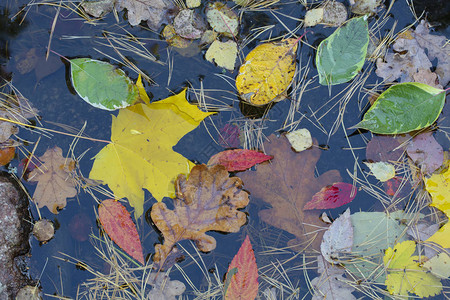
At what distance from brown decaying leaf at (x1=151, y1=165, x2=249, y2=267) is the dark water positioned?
0.29 feet

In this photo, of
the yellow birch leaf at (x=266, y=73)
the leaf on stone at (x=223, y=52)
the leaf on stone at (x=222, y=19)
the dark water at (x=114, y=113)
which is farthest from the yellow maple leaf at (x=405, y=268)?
the leaf on stone at (x=222, y=19)

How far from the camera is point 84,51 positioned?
7.40ft

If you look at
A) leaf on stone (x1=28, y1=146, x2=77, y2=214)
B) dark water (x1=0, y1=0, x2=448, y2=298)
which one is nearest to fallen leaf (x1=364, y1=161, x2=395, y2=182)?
dark water (x1=0, y1=0, x2=448, y2=298)

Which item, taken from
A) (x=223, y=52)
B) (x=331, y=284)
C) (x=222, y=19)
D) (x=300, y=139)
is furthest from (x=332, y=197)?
(x=222, y=19)

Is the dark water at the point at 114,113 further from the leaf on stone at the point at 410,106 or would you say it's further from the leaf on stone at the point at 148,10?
the leaf on stone at the point at 410,106

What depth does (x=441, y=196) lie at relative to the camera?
2.17 metres

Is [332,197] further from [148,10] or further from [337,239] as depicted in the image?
[148,10]

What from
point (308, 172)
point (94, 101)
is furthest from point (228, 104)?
point (94, 101)

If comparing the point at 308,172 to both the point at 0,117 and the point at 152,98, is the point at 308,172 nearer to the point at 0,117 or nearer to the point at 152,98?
the point at 152,98

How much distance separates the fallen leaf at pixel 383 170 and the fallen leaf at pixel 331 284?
586 mm

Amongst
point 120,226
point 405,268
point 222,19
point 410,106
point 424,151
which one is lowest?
point 405,268

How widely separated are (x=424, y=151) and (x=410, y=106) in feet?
1.03

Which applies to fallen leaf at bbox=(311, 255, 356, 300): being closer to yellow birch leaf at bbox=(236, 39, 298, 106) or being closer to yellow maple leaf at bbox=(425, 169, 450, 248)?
yellow maple leaf at bbox=(425, 169, 450, 248)

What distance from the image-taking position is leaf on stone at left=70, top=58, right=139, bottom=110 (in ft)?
6.86
